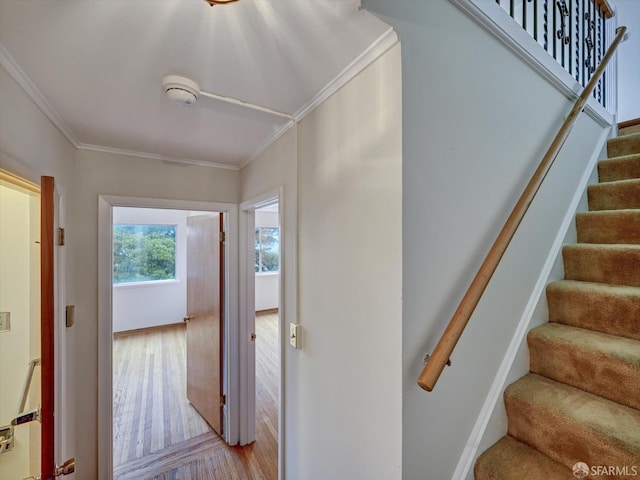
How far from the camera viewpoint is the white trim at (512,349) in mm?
1075

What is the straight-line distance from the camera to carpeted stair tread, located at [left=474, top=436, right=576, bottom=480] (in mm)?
1005

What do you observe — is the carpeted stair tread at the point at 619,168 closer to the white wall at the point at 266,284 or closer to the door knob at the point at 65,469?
the door knob at the point at 65,469

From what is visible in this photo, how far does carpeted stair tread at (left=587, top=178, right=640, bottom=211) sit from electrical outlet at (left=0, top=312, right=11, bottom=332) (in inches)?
145

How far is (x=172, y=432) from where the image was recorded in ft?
7.93

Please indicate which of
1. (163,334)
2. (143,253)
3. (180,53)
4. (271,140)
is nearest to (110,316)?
(271,140)

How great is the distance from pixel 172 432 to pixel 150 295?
331cm

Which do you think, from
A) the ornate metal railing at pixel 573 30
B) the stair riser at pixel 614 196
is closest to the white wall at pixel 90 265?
the ornate metal railing at pixel 573 30

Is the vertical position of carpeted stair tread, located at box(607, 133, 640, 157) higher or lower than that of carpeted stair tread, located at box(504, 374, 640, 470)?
higher

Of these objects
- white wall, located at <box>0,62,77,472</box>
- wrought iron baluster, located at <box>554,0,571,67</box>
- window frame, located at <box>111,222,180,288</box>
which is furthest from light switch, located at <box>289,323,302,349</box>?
window frame, located at <box>111,222,180,288</box>

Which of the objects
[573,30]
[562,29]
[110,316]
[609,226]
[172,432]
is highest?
[573,30]

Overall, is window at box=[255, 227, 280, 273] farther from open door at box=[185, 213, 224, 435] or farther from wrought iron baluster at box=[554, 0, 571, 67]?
wrought iron baluster at box=[554, 0, 571, 67]

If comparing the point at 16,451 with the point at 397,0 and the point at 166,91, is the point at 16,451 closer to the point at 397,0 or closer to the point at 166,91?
the point at 166,91

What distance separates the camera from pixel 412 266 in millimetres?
880

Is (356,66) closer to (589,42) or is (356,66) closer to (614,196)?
(614,196)
